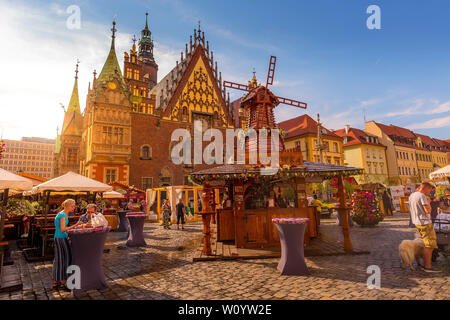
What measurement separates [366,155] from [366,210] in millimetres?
33785

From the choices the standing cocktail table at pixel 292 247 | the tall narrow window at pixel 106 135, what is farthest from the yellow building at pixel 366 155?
the standing cocktail table at pixel 292 247

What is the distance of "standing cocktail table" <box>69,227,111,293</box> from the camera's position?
15.5ft

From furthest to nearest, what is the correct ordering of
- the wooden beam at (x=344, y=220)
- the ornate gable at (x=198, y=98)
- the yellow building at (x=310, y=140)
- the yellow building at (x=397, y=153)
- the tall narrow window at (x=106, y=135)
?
1. the yellow building at (x=397, y=153)
2. the yellow building at (x=310, y=140)
3. the ornate gable at (x=198, y=98)
4. the tall narrow window at (x=106, y=135)
5. the wooden beam at (x=344, y=220)

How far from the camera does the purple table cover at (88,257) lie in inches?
187

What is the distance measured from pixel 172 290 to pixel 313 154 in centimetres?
3653

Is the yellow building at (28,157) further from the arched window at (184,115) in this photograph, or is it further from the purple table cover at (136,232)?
the purple table cover at (136,232)

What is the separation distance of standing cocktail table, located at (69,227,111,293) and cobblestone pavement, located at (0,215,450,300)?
0.20 metres

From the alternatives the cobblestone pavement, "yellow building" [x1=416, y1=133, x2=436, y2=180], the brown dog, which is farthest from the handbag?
"yellow building" [x1=416, y1=133, x2=436, y2=180]

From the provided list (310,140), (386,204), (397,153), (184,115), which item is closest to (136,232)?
(386,204)

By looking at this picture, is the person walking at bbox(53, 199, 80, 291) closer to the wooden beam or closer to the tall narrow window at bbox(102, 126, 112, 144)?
the wooden beam

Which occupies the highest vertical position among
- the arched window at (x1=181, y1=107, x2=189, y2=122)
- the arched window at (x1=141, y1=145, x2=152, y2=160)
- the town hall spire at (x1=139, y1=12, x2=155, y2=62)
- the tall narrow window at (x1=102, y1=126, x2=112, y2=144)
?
the town hall spire at (x1=139, y1=12, x2=155, y2=62)

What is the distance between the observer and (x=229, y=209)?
33.8 ft

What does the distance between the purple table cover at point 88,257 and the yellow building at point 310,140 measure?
35.3 m
